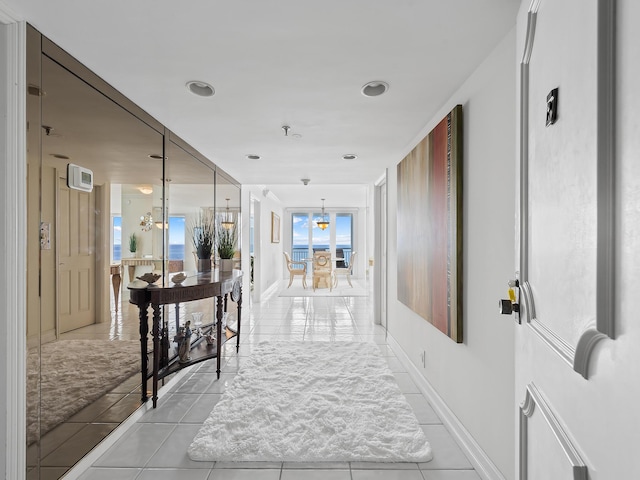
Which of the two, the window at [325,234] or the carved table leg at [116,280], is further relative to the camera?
the window at [325,234]

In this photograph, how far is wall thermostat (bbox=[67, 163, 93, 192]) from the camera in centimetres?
181

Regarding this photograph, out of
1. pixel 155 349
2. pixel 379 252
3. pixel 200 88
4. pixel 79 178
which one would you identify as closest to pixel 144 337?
pixel 155 349

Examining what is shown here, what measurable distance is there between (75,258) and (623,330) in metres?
2.18

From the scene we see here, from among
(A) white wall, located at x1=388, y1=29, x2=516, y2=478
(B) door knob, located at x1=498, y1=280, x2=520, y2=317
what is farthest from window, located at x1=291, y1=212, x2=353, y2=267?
(B) door knob, located at x1=498, y1=280, x2=520, y2=317

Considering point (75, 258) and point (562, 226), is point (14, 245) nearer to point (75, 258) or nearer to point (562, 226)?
point (75, 258)

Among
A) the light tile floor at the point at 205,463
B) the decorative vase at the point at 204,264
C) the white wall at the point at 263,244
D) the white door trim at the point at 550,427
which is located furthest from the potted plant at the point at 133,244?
→ the white wall at the point at 263,244

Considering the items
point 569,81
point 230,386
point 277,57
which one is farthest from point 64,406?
point 569,81

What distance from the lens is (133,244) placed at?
2.45 metres

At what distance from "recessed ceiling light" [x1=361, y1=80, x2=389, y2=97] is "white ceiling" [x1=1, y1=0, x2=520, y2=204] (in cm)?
4

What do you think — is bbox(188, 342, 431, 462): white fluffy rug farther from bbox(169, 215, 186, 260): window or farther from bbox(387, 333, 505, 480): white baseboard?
bbox(169, 215, 186, 260): window

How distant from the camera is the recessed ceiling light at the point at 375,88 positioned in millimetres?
2068

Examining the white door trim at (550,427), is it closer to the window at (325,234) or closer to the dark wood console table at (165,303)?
the dark wood console table at (165,303)

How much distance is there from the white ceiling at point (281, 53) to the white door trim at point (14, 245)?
221 millimetres

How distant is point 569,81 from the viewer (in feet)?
2.39
